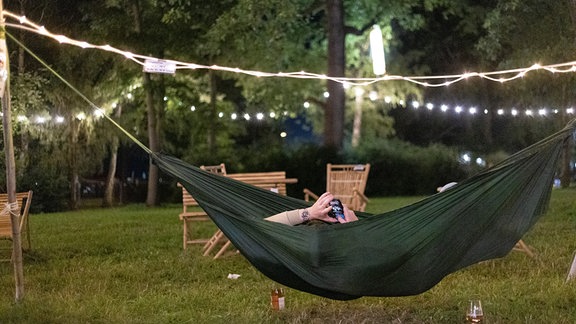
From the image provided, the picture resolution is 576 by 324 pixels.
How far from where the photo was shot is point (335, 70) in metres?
14.0

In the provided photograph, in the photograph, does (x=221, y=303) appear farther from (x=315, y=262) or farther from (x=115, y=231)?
(x=115, y=231)

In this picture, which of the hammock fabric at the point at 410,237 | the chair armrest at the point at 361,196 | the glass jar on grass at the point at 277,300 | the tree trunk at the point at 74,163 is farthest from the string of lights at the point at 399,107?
the hammock fabric at the point at 410,237

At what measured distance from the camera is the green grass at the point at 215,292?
13.0ft

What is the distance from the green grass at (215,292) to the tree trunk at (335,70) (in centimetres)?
744

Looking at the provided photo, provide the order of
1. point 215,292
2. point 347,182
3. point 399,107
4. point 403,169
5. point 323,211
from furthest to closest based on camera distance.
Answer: point 399,107, point 403,169, point 347,182, point 215,292, point 323,211

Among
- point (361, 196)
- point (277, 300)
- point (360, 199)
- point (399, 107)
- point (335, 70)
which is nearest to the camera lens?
point (277, 300)

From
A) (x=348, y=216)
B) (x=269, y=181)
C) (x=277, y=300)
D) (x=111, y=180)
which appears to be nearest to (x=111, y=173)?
(x=111, y=180)

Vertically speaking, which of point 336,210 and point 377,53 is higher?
point 377,53

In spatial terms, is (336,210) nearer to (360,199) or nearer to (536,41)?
(360,199)

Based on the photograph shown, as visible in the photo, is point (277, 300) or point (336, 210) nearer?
point (336, 210)

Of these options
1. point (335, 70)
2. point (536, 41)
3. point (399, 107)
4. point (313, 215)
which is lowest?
point (313, 215)

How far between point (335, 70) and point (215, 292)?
9729 millimetres

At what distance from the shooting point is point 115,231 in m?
8.48

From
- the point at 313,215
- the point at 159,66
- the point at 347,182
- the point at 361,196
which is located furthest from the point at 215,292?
the point at 347,182
